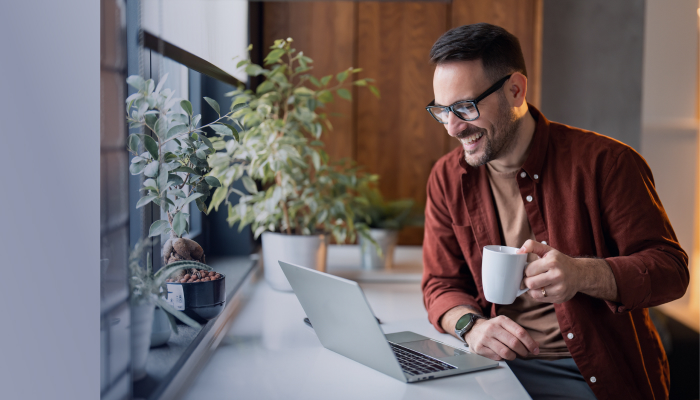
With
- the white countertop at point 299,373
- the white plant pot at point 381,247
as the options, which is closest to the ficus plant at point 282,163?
the white plant pot at point 381,247

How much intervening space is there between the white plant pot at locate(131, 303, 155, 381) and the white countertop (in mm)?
109

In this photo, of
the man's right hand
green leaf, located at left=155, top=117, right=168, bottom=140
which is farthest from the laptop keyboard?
green leaf, located at left=155, top=117, right=168, bottom=140

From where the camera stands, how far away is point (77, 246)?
66cm

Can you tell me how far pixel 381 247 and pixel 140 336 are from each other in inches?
51.4

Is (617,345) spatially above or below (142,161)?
below

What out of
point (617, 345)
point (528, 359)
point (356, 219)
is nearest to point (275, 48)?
point (356, 219)

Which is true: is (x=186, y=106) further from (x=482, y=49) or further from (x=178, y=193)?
(x=482, y=49)

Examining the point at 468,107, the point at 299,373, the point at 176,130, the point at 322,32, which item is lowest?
the point at 299,373

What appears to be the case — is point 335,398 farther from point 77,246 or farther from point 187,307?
point 77,246

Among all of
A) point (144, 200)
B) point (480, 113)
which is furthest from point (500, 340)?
point (144, 200)

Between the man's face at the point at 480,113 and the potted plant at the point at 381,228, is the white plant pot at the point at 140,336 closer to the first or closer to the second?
the man's face at the point at 480,113

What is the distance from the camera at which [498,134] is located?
1.33 m

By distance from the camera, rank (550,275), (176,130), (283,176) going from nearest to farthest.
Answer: (176,130) < (550,275) < (283,176)

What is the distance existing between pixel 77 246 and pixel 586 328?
1.08 metres
